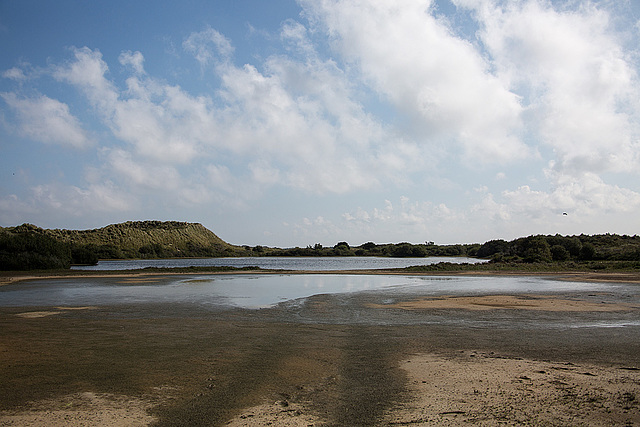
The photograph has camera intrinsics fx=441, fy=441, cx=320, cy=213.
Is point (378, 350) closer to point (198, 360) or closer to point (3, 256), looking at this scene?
point (198, 360)

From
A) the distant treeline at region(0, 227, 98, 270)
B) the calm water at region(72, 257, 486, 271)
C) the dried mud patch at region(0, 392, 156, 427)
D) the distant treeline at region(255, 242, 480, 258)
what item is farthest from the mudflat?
the distant treeline at region(255, 242, 480, 258)

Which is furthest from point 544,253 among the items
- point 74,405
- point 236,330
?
point 74,405

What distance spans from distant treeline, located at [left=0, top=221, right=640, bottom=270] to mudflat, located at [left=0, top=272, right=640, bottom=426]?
134 feet

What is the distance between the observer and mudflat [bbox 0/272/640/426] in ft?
20.8

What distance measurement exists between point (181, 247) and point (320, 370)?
13719 cm

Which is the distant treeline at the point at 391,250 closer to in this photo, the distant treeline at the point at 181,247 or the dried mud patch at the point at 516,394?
the distant treeline at the point at 181,247

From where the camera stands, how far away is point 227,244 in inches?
6713

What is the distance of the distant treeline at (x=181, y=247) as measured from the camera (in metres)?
51.3

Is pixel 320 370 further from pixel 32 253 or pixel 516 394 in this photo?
pixel 32 253

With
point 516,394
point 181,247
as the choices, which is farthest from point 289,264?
point 516,394

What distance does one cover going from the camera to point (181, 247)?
455 feet

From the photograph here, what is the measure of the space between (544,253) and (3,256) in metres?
69.2

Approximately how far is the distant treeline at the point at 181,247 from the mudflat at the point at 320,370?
1614 inches

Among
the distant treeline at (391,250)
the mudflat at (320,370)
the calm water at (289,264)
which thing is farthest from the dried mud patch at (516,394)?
the distant treeline at (391,250)
